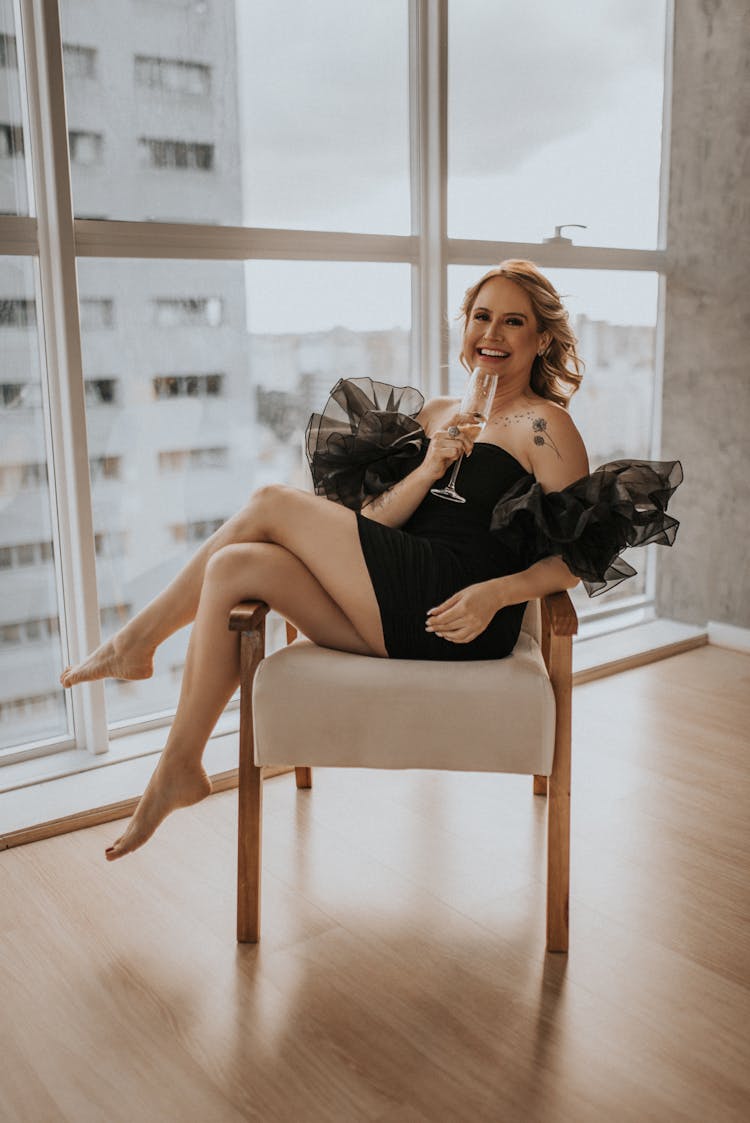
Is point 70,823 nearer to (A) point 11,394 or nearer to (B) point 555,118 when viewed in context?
(A) point 11,394

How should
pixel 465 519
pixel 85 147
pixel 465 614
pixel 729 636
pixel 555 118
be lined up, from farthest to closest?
pixel 729 636, pixel 555 118, pixel 85 147, pixel 465 519, pixel 465 614

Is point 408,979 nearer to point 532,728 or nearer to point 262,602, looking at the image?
point 532,728

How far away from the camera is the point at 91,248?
2.64 meters

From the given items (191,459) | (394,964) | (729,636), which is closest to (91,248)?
(191,459)

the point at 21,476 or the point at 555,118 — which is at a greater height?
the point at 555,118

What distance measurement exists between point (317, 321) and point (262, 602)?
124 cm

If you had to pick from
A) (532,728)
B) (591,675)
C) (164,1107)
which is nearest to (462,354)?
(532,728)

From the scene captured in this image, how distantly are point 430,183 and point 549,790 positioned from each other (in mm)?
2019

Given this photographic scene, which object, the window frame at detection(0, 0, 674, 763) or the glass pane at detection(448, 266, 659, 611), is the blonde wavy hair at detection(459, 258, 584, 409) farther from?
the glass pane at detection(448, 266, 659, 611)

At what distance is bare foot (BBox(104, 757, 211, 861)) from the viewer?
217 cm

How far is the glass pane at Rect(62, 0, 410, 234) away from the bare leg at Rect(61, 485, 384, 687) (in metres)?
0.97

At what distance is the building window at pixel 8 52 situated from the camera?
247 cm

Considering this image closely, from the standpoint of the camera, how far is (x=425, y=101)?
3.19 m

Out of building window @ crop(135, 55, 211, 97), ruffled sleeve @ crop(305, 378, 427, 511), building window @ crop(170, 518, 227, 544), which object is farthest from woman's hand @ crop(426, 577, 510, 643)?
building window @ crop(135, 55, 211, 97)
